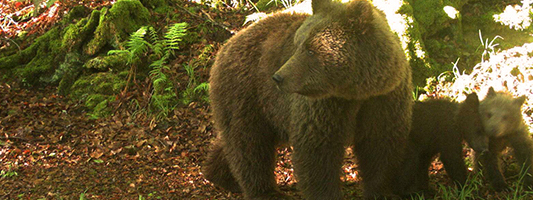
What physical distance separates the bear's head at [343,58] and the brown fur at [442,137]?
1.01m

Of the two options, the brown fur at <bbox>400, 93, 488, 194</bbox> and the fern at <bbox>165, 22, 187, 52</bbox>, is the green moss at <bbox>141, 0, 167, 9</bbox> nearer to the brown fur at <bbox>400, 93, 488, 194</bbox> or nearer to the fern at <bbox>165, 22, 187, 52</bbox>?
the fern at <bbox>165, 22, 187, 52</bbox>

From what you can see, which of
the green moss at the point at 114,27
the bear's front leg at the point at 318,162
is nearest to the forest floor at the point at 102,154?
A: the bear's front leg at the point at 318,162

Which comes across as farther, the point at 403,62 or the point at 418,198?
the point at 418,198

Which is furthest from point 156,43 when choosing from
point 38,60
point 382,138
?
point 382,138

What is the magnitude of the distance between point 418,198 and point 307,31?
2.08 meters

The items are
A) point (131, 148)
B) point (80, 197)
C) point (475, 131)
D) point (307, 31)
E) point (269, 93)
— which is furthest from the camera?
point (131, 148)

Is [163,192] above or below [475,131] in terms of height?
below

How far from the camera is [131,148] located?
6727mm

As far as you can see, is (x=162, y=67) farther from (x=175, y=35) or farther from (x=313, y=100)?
(x=313, y=100)

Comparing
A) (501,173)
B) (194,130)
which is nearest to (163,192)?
(194,130)

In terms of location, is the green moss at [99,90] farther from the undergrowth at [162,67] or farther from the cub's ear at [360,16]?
the cub's ear at [360,16]

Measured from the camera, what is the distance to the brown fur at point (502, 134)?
179 inches

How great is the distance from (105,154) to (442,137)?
419 centimetres

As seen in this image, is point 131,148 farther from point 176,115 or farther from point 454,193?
point 454,193
